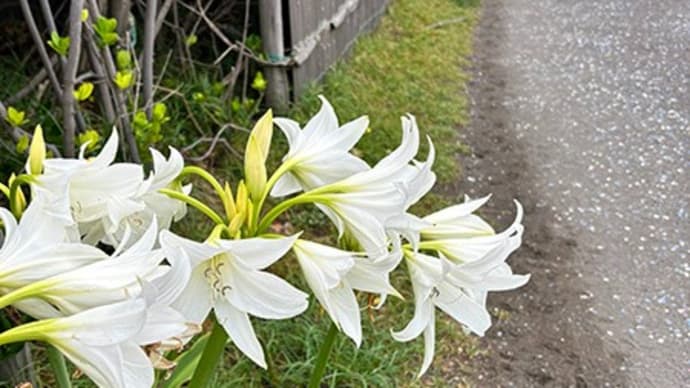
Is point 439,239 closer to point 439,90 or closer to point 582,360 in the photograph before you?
point 582,360

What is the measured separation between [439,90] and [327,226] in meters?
1.91

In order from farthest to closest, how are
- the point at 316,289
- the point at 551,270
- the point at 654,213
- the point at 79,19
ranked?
the point at 654,213
the point at 551,270
the point at 79,19
the point at 316,289

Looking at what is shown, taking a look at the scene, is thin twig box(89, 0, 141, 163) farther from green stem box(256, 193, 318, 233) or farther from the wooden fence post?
green stem box(256, 193, 318, 233)

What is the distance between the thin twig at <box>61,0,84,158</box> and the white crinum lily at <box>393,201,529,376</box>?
1304mm

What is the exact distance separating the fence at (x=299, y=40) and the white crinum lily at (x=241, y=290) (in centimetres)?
271

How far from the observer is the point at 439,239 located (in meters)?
0.95

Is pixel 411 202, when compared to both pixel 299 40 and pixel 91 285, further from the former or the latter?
pixel 299 40

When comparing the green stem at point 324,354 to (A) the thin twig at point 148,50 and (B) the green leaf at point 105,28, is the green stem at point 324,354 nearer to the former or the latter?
(B) the green leaf at point 105,28

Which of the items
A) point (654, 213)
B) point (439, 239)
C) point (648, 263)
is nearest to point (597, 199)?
point (654, 213)

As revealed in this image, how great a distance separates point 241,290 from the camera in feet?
2.75

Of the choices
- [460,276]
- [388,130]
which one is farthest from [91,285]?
[388,130]

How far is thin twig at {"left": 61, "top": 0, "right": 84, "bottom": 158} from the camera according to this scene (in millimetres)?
1932

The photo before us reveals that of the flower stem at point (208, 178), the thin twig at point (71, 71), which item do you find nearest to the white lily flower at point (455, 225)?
the flower stem at point (208, 178)

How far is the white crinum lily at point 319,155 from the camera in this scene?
3.03 feet
